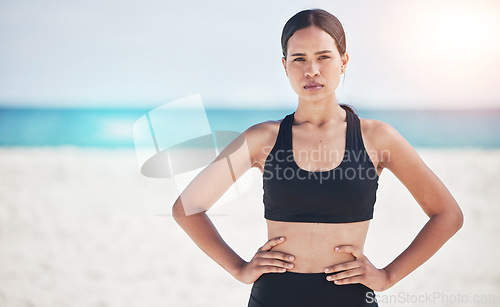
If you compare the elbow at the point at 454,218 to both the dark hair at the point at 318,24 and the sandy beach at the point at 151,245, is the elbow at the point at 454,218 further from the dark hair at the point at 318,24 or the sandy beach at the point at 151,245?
the sandy beach at the point at 151,245

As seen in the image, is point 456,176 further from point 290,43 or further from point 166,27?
point 166,27

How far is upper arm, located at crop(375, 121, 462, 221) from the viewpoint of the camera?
1.63 m

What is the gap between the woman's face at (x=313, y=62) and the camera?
162 cm

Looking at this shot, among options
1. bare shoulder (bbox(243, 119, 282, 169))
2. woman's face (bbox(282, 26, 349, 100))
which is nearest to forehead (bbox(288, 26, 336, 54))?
woman's face (bbox(282, 26, 349, 100))

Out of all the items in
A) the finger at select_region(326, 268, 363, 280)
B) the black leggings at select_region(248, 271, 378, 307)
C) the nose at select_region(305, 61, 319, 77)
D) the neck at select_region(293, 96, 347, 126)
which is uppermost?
the nose at select_region(305, 61, 319, 77)

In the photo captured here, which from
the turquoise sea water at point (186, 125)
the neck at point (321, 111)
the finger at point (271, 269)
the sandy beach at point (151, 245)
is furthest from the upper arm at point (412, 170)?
the turquoise sea water at point (186, 125)

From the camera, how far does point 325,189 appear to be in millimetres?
1537

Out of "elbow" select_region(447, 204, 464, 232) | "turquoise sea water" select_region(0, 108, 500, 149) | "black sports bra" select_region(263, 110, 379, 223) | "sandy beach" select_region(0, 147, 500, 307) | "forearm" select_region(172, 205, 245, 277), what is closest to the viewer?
"black sports bra" select_region(263, 110, 379, 223)

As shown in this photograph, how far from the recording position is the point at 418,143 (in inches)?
838

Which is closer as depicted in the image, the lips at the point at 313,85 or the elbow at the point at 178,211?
the lips at the point at 313,85

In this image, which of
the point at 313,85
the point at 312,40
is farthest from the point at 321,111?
the point at 312,40

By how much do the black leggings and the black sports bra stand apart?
7.2 inches

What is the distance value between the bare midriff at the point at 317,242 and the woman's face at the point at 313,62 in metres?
0.42

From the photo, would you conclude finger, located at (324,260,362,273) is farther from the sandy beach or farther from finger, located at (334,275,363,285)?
the sandy beach
